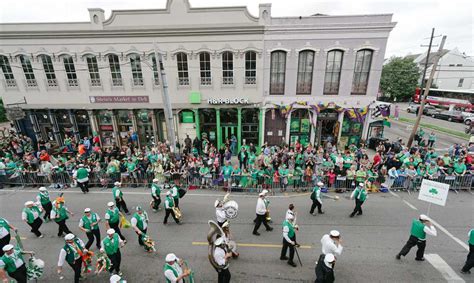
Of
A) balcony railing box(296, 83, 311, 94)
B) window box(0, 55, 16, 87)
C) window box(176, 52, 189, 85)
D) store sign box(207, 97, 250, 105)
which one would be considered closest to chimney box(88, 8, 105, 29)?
window box(176, 52, 189, 85)

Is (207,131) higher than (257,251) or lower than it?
higher

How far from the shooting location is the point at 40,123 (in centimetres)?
1742

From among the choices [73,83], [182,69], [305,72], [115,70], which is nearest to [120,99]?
[115,70]

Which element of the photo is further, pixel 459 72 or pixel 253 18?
pixel 459 72

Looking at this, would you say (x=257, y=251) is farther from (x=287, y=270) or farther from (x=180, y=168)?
(x=180, y=168)

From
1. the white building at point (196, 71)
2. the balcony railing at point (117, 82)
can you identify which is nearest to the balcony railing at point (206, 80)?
the white building at point (196, 71)

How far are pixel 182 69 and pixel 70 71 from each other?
27.7 feet

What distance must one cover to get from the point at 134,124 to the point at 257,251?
560 inches

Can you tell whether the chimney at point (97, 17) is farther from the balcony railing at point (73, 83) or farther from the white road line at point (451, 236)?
the white road line at point (451, 236)

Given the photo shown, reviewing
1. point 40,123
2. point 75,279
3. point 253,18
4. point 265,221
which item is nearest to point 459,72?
point 253,18

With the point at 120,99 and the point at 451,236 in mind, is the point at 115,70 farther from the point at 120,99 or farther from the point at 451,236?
the point at 451,236

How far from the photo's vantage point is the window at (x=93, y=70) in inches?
610

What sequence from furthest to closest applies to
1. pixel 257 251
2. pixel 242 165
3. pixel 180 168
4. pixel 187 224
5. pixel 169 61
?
pixel 169 61
pixel 242 165
pixel 180 168
pixel 187 224
pixel 257 251

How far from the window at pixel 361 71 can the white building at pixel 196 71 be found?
0.07 m
